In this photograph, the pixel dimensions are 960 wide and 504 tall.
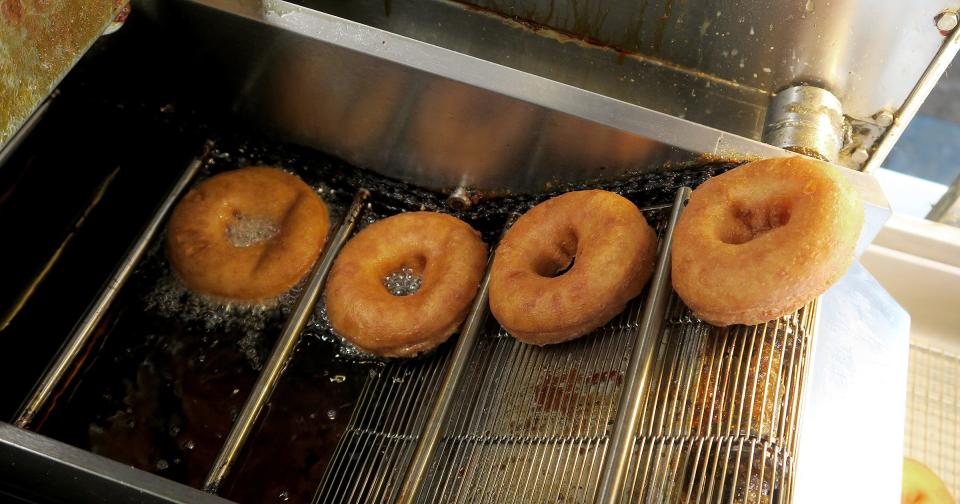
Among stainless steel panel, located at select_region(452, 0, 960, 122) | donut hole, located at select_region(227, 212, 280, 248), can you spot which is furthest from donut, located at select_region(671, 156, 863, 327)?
donut hole, located at select_region(227, 212, 280, 248)

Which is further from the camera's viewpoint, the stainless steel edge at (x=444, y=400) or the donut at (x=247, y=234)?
the donut at (x=247, y=234)

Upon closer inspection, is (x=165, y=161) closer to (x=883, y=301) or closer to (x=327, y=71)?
(x=327, y=71)

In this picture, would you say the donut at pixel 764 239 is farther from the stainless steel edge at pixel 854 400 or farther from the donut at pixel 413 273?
the donut at pixel 413 273

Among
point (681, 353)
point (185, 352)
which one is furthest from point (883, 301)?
point (185, 352)

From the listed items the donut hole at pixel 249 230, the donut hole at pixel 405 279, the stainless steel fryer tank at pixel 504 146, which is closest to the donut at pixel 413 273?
the donut hole at pixel 405 279

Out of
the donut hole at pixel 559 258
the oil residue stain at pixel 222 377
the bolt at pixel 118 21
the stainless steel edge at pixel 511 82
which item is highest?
the bolt at pixel 118 21

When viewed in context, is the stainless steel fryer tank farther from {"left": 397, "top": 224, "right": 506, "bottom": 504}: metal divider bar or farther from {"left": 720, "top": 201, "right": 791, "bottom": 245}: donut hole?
{"left": 720, "top": 201, "right": 791, "bottom": 245}: donut hole
